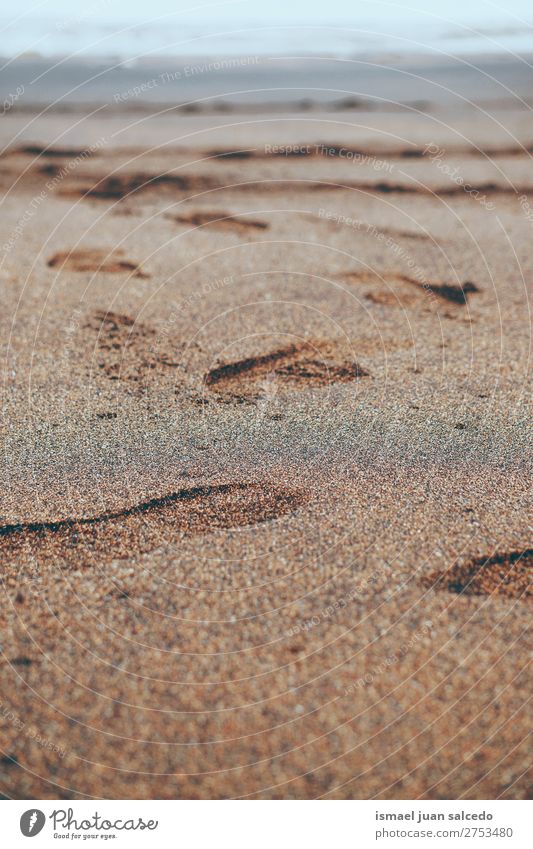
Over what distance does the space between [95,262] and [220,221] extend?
1034 millimetres

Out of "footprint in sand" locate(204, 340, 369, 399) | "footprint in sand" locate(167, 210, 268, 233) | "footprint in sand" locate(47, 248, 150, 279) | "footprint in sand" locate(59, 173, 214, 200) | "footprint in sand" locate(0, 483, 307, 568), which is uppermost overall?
"footprint in sand" locate(59, 173, 214, 200)

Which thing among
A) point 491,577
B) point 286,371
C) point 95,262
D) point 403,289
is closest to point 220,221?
point 95,262

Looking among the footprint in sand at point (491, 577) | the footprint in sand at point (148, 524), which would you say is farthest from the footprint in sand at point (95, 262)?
the footprint in sand at point (491, 577)

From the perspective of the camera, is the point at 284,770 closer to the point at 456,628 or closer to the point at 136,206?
the point at 456,628

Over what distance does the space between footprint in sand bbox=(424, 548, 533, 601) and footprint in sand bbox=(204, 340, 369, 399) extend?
113 centimetres

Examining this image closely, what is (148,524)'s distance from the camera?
7.14 ft

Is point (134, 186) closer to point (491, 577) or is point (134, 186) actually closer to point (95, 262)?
point (95, 262)

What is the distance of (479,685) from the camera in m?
1.69

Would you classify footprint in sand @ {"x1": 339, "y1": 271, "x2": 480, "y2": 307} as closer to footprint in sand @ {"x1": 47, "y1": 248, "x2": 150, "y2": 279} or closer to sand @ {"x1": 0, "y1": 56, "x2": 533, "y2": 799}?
sand @ {"x1": 0, "y1": 56, "x2": 533, "y2": 799}

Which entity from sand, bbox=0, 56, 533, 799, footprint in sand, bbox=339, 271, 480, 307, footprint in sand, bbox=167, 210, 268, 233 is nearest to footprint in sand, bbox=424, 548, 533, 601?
sand, bbox=0, 56, 533, 799

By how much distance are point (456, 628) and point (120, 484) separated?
1186mm

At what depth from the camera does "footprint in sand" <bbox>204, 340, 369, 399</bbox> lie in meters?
2.92

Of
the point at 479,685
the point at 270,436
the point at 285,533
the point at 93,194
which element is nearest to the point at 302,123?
the point at 93,194

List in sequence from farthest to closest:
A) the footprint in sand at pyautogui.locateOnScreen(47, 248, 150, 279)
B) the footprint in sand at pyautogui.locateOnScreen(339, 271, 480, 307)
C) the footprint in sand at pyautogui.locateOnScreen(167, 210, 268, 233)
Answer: the footprint in sand at pyautogui.locateOnScreen(167, 210, 268, 233) → the footprint in sand at pyautogui.locateOnScreen(47, 248, 150, 279) → the footprint in sand at pyautogui.locateOnScreen(339, 271, 480, 307)
